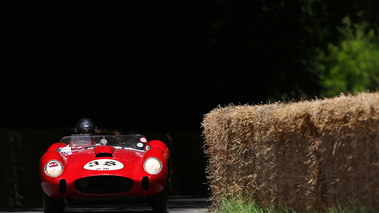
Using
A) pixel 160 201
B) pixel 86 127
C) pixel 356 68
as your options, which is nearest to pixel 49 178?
pixel 160 201

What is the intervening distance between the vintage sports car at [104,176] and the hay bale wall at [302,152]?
1030mm

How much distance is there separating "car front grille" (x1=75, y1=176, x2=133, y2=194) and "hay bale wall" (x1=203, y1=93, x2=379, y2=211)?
159cm

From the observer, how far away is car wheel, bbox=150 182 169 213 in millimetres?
13000

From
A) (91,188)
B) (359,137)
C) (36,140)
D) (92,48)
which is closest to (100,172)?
(91,188)

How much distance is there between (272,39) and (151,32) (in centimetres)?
362

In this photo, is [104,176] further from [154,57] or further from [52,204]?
[154,57]

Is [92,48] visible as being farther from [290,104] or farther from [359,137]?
[359,137]

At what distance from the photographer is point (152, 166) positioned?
41.7ft

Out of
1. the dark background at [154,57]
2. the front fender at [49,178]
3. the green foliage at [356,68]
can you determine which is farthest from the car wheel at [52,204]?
the green foliage at [356,68]

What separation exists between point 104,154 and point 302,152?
3.78 metres

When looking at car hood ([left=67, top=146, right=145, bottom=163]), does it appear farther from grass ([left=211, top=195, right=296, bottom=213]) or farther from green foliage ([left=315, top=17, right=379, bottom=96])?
green foliage ([left=315, top=17, right=379, bottom=96])

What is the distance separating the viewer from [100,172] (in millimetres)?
12430

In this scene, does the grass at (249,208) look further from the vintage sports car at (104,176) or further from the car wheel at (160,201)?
the vintage sports car at (104,176)

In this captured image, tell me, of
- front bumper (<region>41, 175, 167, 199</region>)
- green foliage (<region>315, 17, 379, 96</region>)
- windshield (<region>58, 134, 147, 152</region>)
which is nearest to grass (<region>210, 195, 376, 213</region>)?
front bumper (<region>41, 175, 167, 199</region>)
